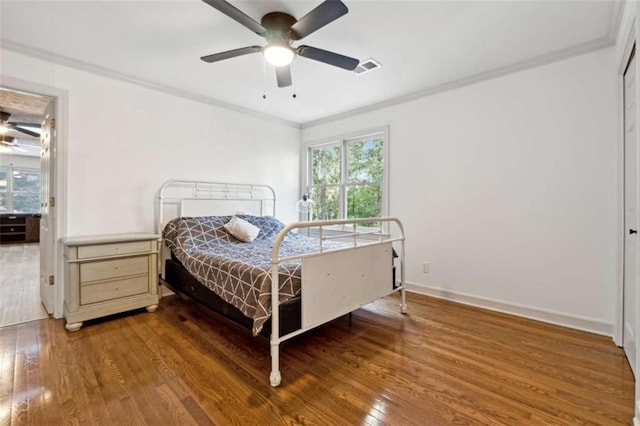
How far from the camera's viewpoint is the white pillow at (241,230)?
11.3 feet

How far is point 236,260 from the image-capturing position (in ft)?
7.82

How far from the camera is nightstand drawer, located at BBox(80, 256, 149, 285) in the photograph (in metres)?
2.63

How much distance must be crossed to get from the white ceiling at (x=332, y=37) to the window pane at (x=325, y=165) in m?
1.42

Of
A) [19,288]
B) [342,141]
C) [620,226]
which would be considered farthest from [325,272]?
[19,288]

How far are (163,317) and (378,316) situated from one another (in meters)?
2.14

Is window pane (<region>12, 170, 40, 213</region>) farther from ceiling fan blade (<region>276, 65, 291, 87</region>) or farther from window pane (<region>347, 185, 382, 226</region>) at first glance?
ceiling fan blade (<region>276, 65, 291, 87</region>)

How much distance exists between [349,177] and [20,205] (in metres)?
9.28

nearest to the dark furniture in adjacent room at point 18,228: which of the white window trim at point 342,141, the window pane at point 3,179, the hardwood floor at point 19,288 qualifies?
the window pane at point 3,179

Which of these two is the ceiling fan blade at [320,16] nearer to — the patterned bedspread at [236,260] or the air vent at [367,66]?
the air vent at [367,66]

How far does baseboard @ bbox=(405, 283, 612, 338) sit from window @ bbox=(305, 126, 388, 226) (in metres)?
1.22

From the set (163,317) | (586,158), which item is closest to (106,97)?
(163,317)

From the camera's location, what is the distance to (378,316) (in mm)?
2904

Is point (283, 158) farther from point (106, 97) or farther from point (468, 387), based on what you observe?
point (468, 387)

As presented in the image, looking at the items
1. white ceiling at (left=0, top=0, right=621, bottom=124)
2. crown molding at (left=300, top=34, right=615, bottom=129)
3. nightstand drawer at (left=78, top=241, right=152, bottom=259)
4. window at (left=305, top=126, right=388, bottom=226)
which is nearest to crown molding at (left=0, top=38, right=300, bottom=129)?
white ceiling at (left=0, top=0, right=621, bottom=124)
